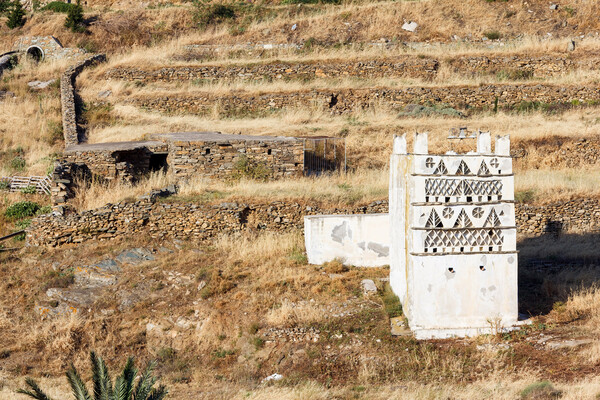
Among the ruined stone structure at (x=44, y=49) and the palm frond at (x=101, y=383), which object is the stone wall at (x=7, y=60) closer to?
the ruined stone structure at (x=44, y=49)

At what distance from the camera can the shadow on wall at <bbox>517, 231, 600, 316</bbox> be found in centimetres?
1495

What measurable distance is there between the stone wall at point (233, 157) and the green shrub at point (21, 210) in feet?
12.3

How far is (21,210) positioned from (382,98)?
13.7m

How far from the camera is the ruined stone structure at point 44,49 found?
3506 cm

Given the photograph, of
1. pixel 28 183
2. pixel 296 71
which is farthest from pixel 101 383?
pixel 296 71

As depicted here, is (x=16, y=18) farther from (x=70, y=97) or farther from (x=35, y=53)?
(x=70, y=97)

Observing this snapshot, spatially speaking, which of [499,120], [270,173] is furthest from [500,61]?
[270,173]

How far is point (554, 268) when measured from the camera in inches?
658

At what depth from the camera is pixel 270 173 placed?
21734 millimetres

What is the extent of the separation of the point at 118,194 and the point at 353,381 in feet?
32.9

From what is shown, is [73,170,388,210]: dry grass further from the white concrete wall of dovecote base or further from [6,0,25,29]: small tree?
[6,0,25,29]: small tree

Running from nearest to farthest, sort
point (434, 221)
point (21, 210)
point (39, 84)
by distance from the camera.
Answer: point (434, 221) → point (21, 210) → point (39, 84)

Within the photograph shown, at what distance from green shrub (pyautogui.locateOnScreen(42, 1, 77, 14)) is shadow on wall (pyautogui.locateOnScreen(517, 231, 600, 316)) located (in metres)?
28.2

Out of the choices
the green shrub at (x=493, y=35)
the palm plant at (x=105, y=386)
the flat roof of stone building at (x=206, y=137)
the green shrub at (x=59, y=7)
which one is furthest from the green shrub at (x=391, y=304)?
the green shrub at (x=59, y=7)
